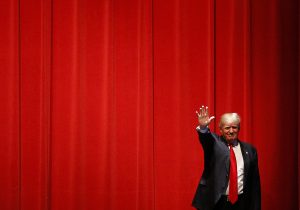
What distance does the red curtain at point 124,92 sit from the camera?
4688mm

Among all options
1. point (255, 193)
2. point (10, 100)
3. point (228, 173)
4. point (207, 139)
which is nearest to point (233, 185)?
point (228, 173)

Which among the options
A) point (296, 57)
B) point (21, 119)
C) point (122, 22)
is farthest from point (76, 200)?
point (296, 57)

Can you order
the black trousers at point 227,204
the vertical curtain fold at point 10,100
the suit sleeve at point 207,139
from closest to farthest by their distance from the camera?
the suit sleeve at point 207,139, the black trousers at point 227,204, the vertical curtain fold at point 10,100

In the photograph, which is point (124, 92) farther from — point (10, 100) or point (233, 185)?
point (233, 185)

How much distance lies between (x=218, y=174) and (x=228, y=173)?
0.23 ft

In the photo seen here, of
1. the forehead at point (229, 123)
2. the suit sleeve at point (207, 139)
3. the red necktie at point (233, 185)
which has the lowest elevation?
the red necktie at point (233, 185)

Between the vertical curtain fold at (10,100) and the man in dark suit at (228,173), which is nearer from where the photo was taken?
the man in dark suit at (228,173)

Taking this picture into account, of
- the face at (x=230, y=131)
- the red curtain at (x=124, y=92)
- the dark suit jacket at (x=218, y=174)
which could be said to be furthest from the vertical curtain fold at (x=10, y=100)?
the face at (x=230, y=131)

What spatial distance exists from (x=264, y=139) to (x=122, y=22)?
1.90 metres

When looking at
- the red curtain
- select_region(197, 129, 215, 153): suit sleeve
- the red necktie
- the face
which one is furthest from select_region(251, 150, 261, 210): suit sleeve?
the red curtain

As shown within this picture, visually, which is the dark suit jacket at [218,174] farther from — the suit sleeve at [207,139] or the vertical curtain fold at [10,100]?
the vertical curtain fold at [10,100]

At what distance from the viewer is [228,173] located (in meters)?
3.17

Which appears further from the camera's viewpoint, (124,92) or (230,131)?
(124,92)

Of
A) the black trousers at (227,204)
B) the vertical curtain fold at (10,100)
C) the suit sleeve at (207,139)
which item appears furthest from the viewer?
the vertical curtain fold at (10,100)
